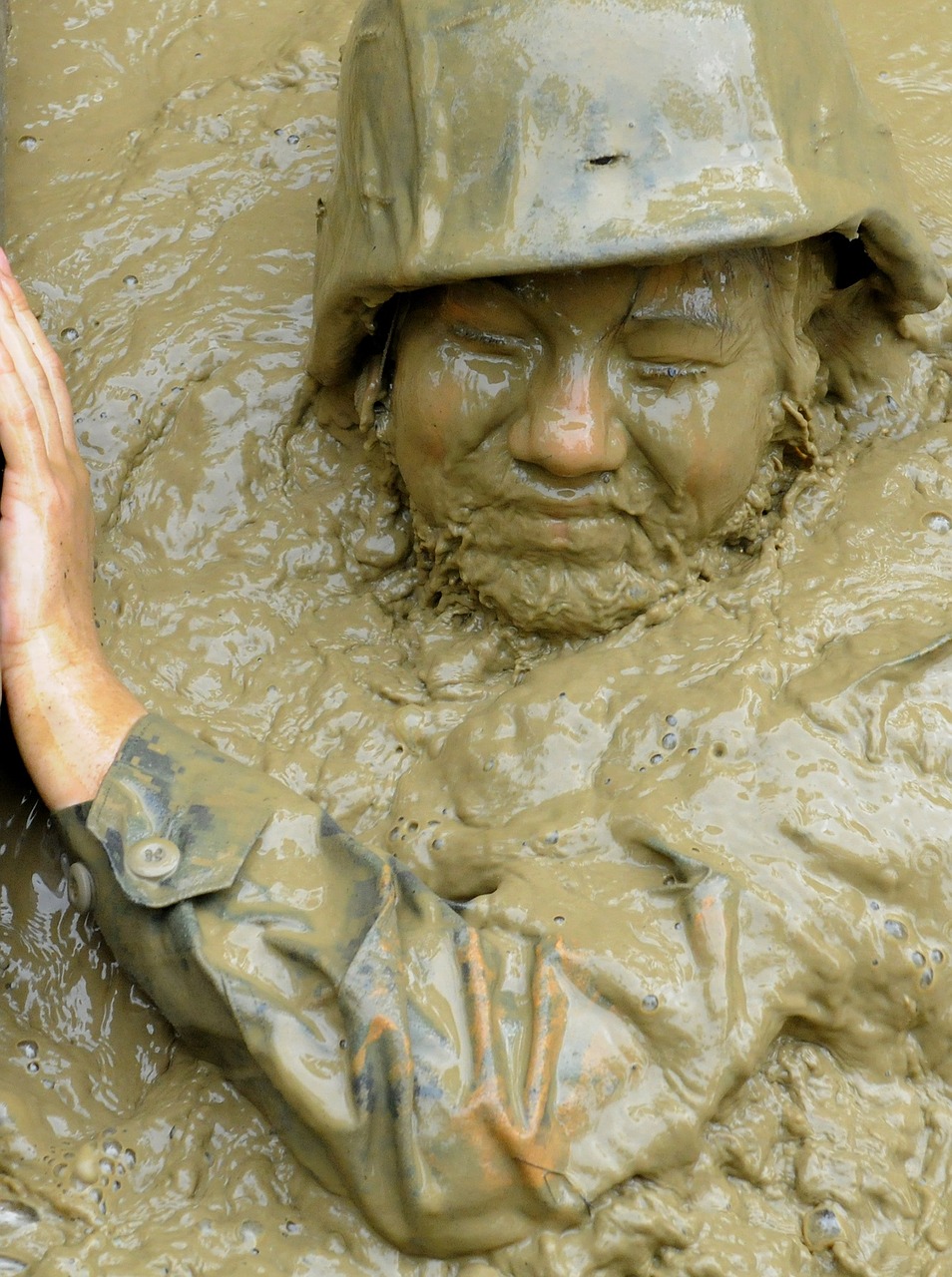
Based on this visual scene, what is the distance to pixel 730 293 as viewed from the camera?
9.96 feet

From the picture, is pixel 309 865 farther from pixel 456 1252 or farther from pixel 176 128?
pixel 176 128

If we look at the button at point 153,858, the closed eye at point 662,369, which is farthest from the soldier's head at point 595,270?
the button at point 153,858

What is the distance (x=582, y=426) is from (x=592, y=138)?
1.57 feet

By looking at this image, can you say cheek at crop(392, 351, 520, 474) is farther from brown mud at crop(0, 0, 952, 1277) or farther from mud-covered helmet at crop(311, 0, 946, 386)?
brown mud at crop(0, 0, 952, 1277)

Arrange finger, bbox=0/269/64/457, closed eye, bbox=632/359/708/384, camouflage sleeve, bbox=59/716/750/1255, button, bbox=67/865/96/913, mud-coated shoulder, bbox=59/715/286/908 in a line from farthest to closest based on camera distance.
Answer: finger, bbox=0/269/64/457 < closed eye, bbox=632/359/708/384 < button, bbox=67/865/96/913 < mud-coated shoulder, bbox=59/715/286/908 < camouflage sleeve, bbox=59/716/750/1255

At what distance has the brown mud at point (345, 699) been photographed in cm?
278

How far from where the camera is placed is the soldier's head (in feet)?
9.25

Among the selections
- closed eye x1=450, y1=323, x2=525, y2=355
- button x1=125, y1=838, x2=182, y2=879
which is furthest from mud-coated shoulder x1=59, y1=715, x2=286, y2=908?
closed eye x1=450, y1=323, x2=525, y2=355

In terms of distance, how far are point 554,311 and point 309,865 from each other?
1.03m

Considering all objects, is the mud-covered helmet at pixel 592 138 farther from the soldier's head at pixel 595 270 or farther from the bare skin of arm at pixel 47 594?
the bare skin of arm at pixel 47 594

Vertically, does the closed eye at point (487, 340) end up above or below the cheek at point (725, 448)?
above

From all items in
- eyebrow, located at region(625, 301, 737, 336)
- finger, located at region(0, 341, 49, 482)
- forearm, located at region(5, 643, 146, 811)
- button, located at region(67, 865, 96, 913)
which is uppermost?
finger, located at region(0, 341, 49, 482)

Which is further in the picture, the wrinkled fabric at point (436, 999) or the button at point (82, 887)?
the button at point (82, 887)

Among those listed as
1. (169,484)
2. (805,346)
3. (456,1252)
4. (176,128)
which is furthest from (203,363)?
(456,1252)
